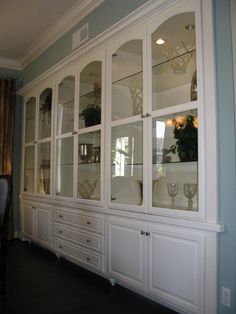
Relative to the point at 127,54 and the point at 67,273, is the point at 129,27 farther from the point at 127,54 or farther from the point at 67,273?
the point at 67,273

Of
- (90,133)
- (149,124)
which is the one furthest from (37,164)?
(149,124)

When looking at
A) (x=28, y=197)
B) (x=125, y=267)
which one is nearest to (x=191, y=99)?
(x=125, y=267)

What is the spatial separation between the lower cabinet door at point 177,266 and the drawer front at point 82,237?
686 mm

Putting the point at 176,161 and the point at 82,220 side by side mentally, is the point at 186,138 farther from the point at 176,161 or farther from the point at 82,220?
the point at 82,220

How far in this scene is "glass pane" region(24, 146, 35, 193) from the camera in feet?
15.1

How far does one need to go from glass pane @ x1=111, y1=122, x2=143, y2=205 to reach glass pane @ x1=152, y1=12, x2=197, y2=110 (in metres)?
0.34

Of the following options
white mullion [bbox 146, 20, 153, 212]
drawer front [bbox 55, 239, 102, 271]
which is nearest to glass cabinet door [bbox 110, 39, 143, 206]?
white mullion [bbox 146, 20, 153, 212]

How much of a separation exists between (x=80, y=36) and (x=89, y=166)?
1522mm

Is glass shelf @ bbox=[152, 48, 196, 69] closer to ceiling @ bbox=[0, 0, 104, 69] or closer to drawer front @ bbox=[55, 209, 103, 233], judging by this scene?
ceiling @ bbox=[0, 0, 104, 69]

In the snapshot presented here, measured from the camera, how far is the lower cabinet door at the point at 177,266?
202 cm

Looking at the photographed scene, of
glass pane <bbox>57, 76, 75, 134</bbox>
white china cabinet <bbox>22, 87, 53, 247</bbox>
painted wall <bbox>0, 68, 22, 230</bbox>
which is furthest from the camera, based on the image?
painted wall <bbox>0, 68, 22, 230</bbox>

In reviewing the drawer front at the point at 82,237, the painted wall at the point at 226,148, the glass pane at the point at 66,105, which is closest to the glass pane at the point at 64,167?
the glass pane at the point at 66,105

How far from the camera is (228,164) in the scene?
75.3 inches

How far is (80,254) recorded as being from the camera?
3.21 meters
